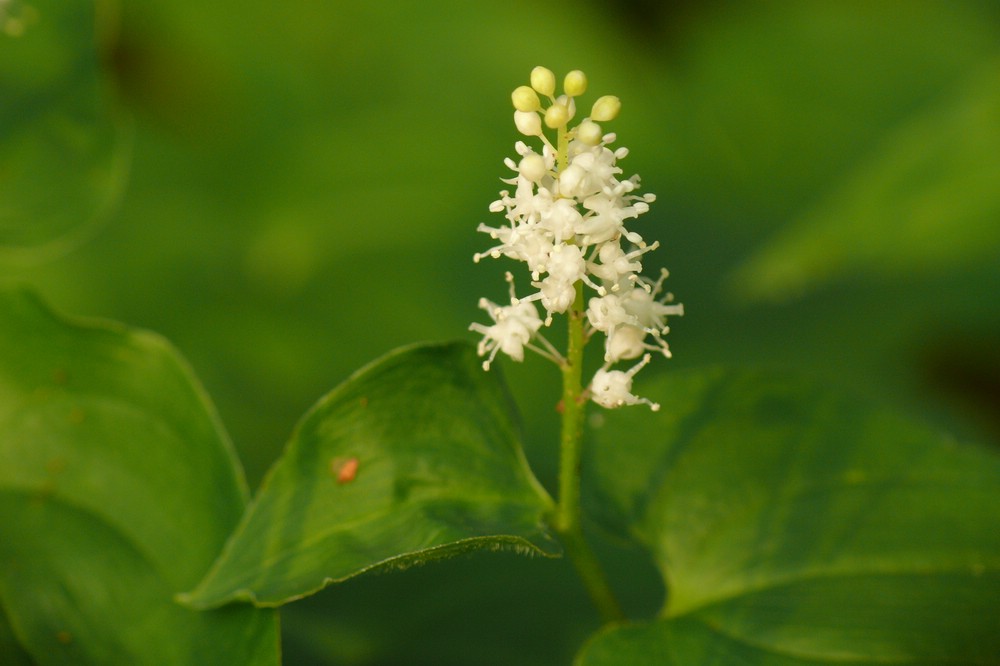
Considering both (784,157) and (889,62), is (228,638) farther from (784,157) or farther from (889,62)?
(889,62)

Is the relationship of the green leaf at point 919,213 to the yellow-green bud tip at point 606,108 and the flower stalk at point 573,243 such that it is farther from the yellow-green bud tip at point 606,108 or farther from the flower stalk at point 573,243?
the yellow-green bud tip at point 606,108

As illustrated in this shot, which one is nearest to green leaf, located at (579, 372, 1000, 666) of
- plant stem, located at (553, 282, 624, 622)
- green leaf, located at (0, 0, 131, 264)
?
plant stem, located at (553, 282, 624, 622)

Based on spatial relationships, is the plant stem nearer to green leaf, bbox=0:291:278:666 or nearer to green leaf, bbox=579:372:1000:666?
green leaf, bbox=579:372:1000:666

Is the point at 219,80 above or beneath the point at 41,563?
above

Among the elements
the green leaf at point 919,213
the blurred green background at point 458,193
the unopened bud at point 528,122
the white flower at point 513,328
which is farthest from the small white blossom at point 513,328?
the green leaf at point 919,213

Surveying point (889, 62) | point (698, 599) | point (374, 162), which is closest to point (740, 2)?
point (889, 62)

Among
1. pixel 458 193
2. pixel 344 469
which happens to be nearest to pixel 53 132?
pixel 458 193
